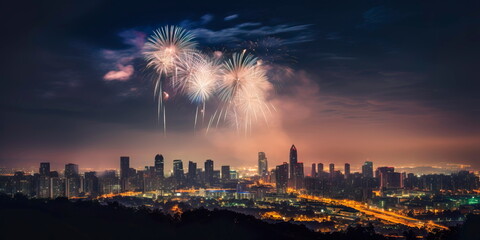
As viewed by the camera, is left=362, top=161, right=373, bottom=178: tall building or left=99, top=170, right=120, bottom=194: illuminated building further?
left=362, top=161, right=373, bottom=178: tall building

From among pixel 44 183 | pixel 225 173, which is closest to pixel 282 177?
pixel 225 173

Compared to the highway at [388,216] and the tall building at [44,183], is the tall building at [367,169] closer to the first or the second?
the highway at [388,216]

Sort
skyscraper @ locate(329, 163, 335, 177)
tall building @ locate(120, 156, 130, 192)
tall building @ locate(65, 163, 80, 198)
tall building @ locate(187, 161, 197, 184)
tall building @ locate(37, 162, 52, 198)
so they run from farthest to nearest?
skyscraper @ locate(329, 163, 335, 177), tall building @ locate(187, 161, 197, 184), tall building @ locate(120, 156, 130, 192), tall building @ locate(65, 163, 80, 198), tall building @ locate(37, 162, 52, 198)

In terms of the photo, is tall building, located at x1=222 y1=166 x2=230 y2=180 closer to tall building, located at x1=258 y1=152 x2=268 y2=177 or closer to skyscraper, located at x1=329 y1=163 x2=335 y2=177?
tall building, located at x1=258 y1=152 x2=268 y2=177

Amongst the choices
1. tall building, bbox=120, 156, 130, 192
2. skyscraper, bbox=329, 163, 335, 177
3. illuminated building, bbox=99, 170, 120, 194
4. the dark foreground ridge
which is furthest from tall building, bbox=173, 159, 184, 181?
the dark foreground ridge

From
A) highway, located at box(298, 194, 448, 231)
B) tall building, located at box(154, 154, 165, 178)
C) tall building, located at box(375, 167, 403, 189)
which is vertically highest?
tall building, located at box(154, 154, 165, 178)

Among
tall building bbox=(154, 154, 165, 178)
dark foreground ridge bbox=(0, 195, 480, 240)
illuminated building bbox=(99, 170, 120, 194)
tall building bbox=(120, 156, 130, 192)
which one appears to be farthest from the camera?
tall building bbox=(154, 154, 165, 178)
